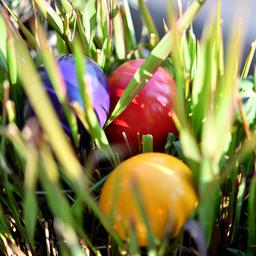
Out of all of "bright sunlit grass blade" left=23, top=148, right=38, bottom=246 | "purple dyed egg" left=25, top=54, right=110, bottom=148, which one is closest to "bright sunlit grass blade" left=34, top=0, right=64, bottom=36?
"purple dyed egg" left=25, top=54, right=110, bottom=148

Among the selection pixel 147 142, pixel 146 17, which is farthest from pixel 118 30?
pixel 147 142

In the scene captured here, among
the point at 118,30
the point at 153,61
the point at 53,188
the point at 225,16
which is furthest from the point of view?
the point at 225,16

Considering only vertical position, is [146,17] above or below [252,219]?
above

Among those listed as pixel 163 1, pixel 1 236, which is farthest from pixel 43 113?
pixel 163 1

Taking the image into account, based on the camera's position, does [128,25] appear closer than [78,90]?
No

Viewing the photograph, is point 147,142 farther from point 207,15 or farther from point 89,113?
point 207,15

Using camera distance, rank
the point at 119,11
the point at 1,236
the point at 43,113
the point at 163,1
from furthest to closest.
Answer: the point at 163,1 < the point at 119,11 < the point at 1,236 < the point at 43,113

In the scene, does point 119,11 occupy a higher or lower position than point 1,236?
higher

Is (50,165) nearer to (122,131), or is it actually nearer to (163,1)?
(122,131)
